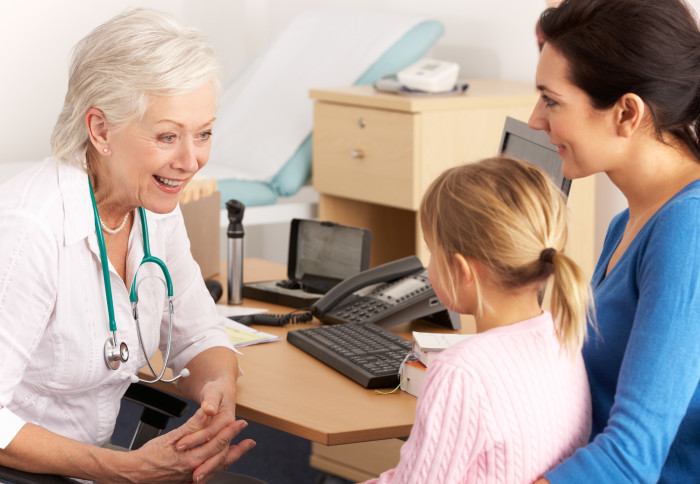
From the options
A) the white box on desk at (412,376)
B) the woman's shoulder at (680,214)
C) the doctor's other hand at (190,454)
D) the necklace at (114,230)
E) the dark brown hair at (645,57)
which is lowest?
the doctor's other hand at (190,454)

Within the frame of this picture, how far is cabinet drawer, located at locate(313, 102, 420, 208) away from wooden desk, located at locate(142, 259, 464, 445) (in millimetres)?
1348

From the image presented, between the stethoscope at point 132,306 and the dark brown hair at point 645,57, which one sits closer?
the dark brown hair at point 645,57

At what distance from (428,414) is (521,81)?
8.79 feet

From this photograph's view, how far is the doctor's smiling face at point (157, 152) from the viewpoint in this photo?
1547 millimetres

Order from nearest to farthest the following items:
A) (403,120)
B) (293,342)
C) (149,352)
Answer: (149,352) < (293,342) < (403,120)

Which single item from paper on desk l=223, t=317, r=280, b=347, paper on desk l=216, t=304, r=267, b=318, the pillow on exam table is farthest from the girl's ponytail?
the pillow on exam table

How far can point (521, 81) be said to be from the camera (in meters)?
3.65

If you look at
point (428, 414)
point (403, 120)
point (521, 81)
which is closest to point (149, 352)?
point (428, 414)

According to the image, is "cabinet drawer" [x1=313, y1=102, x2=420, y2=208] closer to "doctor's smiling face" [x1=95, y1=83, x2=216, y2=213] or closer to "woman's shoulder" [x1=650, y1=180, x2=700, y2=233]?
"doctor's smiling face" [x1=95, y1=83, x2=216, y2=213]

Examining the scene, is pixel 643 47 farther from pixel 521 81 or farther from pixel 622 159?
pixel 521 81

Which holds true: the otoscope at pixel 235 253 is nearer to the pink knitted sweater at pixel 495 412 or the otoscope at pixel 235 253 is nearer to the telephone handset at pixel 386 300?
the telephone handset at pixel 386 300

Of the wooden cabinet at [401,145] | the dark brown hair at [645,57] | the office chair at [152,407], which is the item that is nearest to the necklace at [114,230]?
the office chair at [152,407]

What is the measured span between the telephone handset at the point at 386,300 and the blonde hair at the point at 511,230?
0.65 meters

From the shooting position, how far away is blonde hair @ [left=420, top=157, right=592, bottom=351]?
1.16 metres
